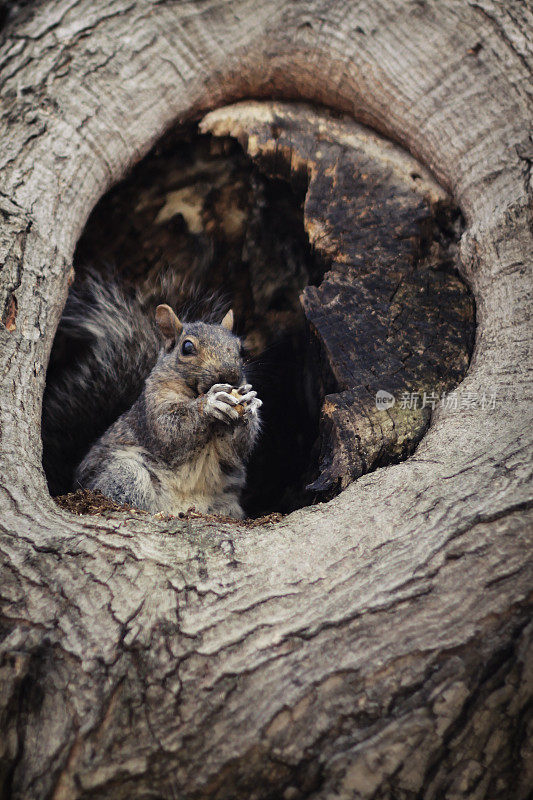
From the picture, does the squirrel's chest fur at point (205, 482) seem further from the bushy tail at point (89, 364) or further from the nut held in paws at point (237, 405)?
the bushy tail at point (89, 364)

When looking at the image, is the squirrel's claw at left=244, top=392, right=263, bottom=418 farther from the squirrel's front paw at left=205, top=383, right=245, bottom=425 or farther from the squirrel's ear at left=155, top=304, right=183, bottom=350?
the squirrel's ear at left=155, top=304, right=183, bottom=350

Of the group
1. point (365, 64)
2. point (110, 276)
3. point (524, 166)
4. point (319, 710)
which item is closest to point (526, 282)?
point (524, 166)

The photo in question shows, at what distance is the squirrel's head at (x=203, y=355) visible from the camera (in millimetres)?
1908

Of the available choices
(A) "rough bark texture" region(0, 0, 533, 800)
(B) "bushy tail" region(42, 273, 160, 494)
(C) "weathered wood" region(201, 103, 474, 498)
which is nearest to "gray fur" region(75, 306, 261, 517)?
(B) "bushy tail" region(42, 273, 160, 494)

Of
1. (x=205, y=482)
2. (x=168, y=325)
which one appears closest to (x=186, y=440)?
(x=205, y=482)

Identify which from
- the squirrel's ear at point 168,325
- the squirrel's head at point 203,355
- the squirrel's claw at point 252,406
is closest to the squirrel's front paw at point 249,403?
the squirrel's claw at point 252,406

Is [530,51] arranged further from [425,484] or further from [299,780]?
[299,780]

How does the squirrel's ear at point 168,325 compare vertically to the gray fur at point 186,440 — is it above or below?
above

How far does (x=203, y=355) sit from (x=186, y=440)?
28 centimetres

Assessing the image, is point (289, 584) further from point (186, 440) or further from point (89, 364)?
point (89, 364)

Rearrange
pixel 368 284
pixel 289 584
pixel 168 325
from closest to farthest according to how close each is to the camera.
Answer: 1. pixel 289 584
2. pixel 368 284
3. pixel 168 325

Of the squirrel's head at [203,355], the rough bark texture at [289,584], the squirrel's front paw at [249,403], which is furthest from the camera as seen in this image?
the squirrel's head at [203,355]

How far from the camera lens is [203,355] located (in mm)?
1924

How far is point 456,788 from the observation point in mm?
815
